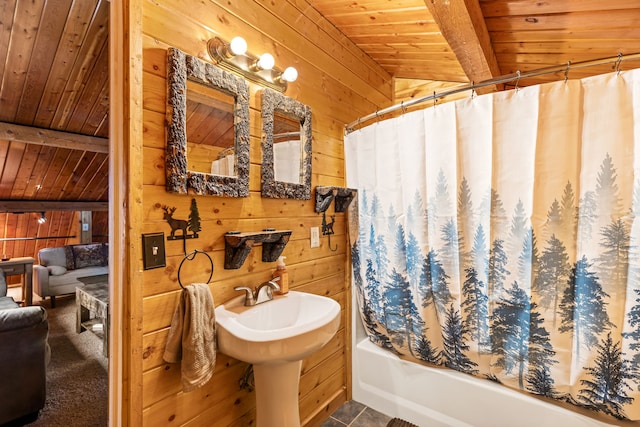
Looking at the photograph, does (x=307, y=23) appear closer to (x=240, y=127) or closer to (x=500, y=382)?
(x=240, y=127)

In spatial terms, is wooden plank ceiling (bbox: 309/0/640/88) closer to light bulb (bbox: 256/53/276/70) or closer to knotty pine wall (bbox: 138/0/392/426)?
knotty pine wall (bbox: 138/0/392/426)

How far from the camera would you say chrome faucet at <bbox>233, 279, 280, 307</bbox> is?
1361mm

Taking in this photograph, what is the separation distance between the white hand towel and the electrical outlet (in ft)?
2.61

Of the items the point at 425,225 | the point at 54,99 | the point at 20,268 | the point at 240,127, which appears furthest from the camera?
the point at 20,268

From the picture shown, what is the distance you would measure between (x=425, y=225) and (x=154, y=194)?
1.36m

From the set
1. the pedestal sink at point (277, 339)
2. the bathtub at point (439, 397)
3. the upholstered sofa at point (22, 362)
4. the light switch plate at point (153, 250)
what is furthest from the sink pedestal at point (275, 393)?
the upholstered sofa at point (22, 362)

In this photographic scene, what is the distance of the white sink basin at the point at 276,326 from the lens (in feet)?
3.46

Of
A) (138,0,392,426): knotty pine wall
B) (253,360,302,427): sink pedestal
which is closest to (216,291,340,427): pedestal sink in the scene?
(253,360,302,427): sink pedestal

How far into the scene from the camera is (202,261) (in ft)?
4.08

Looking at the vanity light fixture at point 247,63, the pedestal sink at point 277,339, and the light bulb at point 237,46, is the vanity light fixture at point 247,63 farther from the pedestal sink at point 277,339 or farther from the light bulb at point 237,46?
the pedestal sink at point 277,339

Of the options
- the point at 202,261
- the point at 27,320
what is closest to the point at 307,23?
the point at 202,261

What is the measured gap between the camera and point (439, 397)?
1715 millimetres

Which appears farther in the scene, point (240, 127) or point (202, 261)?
point (240, 127)

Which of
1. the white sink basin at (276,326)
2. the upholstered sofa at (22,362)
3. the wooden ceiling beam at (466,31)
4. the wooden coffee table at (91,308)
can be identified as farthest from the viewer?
the wooden coffee table at (91,308)
